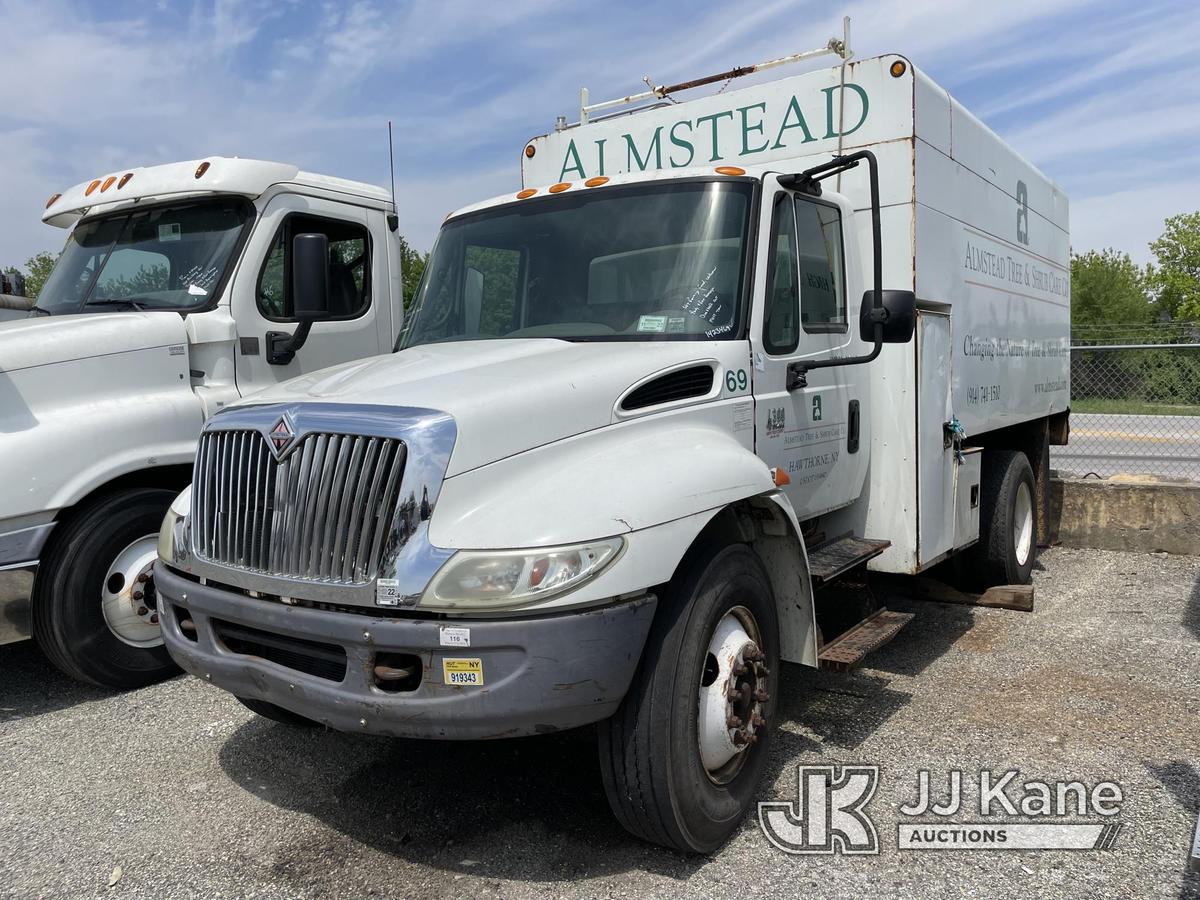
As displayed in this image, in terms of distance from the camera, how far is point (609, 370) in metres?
3.42

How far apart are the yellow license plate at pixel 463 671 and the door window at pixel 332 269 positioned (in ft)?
11.7

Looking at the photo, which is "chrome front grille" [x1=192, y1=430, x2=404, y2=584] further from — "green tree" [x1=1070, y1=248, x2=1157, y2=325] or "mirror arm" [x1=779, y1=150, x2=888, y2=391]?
"green tree" [x1=1070, y1=248, x2=1157, y2=325]

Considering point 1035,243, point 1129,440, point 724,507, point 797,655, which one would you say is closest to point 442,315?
point 724,507

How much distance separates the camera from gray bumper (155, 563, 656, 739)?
2781mm

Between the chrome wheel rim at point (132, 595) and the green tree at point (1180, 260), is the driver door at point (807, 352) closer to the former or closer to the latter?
the chrome wheel rim at point (132, 595)

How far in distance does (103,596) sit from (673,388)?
10.7ft

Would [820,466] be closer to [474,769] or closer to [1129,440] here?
[474,769]

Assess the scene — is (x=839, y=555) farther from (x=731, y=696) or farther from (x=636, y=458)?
(x=636, y=458)

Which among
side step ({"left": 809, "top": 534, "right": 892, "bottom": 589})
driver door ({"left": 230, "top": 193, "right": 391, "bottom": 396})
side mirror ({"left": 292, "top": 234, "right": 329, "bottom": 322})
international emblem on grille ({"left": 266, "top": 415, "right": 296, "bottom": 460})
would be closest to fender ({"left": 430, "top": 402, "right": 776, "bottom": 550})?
international emblem on grille ({"left": 266, "top": 415, "right": 296, "bottom": 460})

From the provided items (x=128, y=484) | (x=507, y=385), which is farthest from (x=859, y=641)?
(x=128, y=484)

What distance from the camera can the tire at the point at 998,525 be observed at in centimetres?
652

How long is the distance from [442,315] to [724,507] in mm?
1757

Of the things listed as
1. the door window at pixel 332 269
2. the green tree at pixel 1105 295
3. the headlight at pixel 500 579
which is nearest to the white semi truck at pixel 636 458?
the headlight at pixel 500 579

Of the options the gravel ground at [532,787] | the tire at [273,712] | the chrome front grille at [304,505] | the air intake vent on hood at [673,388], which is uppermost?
the air intake vent on hood at [673,388]
